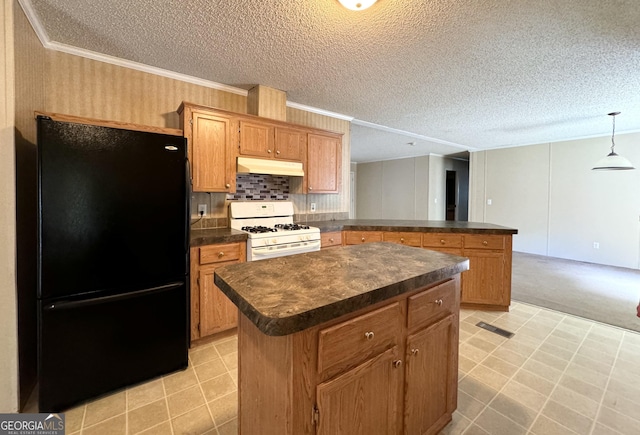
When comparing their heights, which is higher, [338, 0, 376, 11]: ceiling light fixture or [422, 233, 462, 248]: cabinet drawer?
[338, 0, 376, 11]: ceiling light fixture

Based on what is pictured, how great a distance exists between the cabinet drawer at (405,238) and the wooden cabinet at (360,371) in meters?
1.81

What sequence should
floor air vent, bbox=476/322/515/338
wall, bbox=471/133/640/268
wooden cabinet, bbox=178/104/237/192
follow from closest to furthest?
wooden cabinet, bbox=178/104/237/192
floor air vent, bbox=476/322/515/338
wall, bbox=471/133/640/268

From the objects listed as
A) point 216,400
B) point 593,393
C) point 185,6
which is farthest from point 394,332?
point 185,6

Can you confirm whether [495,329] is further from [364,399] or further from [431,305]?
[364,399]

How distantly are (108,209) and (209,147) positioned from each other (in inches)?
43.6

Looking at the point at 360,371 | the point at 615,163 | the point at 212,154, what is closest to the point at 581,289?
the point at 615,163

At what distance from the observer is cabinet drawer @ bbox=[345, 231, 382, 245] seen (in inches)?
133

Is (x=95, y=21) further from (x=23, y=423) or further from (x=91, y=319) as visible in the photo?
(x=23, y=423)

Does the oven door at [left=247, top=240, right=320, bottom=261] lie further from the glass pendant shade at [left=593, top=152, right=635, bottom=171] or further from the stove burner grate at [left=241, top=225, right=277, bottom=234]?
the glass pendant shade at [left=593, top=152, right=635, bottom=171]

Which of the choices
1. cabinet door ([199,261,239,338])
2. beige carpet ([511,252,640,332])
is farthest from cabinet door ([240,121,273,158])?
beige carpet ([511,252,640,332])

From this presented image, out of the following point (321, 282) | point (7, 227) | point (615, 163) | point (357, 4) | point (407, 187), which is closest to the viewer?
point (321, 282)

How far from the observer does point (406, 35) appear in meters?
2.02

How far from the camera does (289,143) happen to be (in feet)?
10.2

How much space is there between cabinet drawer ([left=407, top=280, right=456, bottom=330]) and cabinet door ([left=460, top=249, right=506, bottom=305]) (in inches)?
76.1
